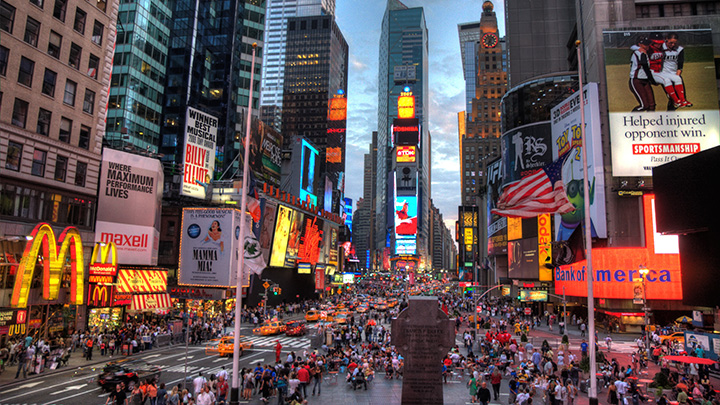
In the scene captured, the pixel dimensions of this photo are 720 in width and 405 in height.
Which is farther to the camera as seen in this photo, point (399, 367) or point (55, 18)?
point (55, 18)

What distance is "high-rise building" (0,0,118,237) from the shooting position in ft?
95.6

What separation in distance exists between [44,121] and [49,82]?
2775mm

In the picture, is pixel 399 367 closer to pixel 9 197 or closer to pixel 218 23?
pixel 9 197

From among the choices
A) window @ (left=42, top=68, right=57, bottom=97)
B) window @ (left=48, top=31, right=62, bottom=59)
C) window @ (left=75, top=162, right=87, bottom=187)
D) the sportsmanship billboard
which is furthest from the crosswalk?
the sportsmanship billboard

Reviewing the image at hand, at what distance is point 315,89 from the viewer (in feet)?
612

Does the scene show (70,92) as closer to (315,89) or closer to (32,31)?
(32,31)

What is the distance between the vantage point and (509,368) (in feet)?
82.0

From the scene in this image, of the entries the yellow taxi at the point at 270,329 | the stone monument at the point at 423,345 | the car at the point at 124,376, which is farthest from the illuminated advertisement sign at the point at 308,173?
the stone monument at the point at 423,345

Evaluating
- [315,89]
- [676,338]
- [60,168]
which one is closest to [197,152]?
[60,168]

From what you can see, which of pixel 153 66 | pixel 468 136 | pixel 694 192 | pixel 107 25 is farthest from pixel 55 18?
pixel 468 136

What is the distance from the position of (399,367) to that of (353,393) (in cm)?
430

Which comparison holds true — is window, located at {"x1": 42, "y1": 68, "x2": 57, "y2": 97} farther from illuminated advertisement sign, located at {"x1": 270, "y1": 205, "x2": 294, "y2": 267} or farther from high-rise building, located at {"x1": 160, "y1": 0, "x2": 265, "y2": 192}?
high-rise building, located at {"x1": 160, "y1": 0, "x2": 265, "y2": 192}

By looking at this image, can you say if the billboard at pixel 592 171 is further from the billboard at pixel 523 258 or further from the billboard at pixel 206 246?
the billboard at pixel 206 246

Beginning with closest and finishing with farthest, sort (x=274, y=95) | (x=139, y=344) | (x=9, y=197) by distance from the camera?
1. (x=9, y=197)
2. (x=139, y=344)
3. (x=274, y=95)
